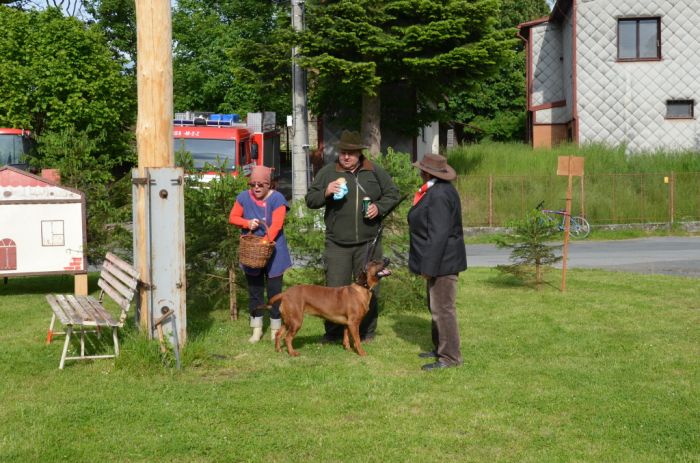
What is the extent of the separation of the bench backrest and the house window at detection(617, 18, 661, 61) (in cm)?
2646

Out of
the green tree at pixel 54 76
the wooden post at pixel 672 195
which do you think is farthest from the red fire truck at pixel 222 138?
the wooden post at pixel 672 195

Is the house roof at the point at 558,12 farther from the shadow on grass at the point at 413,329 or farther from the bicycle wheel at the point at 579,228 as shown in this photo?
the shadow on grass at the point at 413,329

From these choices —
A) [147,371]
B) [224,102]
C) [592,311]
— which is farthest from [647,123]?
[147,371]

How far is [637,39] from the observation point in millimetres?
32844

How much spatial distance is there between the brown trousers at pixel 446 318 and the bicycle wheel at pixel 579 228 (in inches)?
687

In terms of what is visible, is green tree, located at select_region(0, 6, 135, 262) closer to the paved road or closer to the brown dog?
the paved road

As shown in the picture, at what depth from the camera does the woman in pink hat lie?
9383 mm

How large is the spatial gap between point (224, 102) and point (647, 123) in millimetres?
18686

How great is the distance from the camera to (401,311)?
11469mm

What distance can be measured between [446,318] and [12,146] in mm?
22352

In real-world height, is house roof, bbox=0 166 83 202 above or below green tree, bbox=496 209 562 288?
above

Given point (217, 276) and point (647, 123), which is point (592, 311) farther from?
point (647, 123)

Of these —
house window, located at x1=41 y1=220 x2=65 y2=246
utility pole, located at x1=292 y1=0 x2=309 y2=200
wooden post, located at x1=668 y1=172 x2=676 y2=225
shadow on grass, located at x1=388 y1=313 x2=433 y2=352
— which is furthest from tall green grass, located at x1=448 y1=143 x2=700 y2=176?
house window, located at x1=41 y1=220 x2=65 y2=246

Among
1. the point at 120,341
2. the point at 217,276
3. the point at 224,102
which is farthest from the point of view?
the point at 224,102
